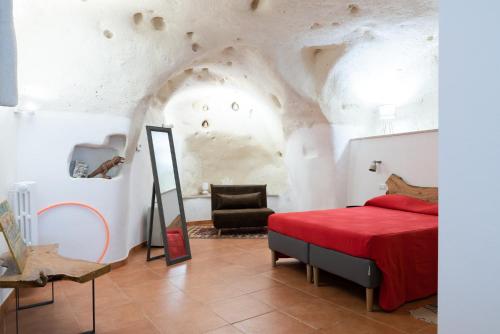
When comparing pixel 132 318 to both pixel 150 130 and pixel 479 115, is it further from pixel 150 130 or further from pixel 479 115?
pixel 479 115

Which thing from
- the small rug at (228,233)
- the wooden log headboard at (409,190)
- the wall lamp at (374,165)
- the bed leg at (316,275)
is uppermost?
the wall lamp at (374,165)

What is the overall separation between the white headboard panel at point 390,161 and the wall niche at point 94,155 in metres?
3.69

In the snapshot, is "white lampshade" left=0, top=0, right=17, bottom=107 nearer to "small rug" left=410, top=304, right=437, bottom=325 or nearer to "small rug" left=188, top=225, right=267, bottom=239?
"small rug" left=410, top=304, right=437, bottom=325

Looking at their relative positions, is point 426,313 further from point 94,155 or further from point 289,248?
point 94,155

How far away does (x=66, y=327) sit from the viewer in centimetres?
260

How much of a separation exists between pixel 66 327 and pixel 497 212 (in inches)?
114

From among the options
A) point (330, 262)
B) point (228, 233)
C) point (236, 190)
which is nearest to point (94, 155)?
point (228, 233)

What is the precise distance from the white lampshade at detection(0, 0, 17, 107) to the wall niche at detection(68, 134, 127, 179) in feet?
8.66

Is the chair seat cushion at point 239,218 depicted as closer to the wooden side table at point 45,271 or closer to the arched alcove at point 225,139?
the arched alcove at point 225,139

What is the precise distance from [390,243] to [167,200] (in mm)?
2891

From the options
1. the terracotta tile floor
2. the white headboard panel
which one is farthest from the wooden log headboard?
the terracotta tile floor

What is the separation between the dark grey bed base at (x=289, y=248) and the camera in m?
3.48

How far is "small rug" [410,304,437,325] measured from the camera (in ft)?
8.60

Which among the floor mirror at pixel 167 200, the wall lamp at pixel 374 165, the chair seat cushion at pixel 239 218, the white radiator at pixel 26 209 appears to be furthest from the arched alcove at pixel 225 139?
the white radiator at pixel 26 209
